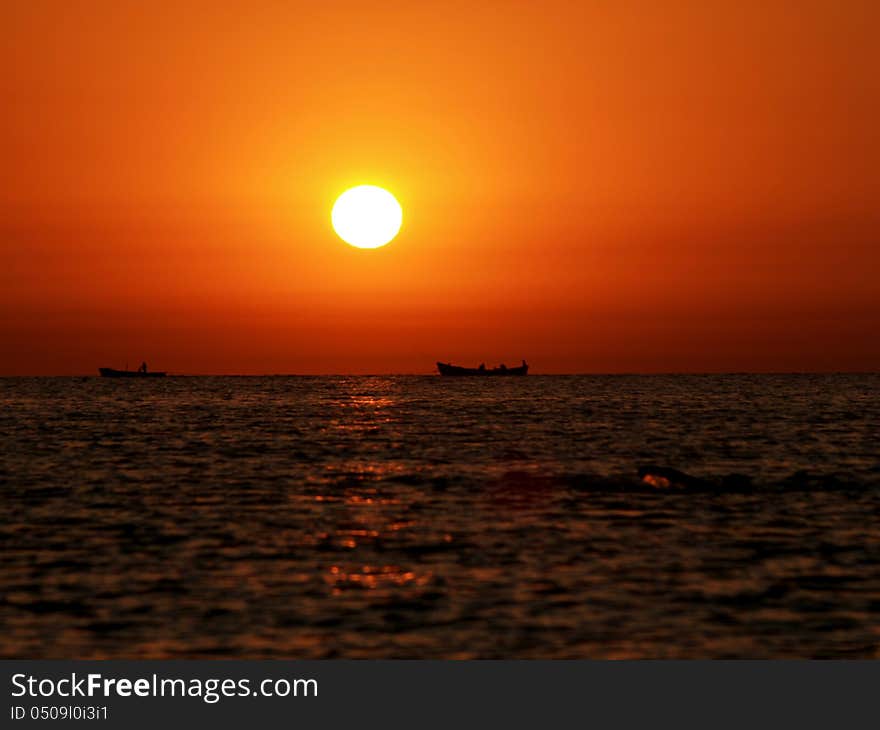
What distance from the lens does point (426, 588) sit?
27641 mm

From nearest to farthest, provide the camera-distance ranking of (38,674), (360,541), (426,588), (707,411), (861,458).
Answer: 1. (38,674)
2. (426,588)
3. (360,541)
4. (861,458)
5. (707,411)

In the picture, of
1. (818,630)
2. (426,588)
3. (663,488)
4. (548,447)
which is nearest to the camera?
(818,630)

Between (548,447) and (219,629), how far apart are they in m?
53.4

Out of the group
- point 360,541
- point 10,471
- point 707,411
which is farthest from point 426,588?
point 707,411

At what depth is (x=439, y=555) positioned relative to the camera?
32094mm

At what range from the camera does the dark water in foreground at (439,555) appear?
23.2 metres

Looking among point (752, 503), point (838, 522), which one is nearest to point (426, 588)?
point (838, 522)

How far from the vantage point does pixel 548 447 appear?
250ft

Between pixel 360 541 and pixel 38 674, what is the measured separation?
15.6 m

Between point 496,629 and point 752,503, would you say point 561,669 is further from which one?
point 752,503

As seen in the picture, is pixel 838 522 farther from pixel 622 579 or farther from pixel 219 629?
pixel 219 629

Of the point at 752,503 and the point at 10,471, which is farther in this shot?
the point at 10,471

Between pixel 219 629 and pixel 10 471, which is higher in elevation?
pixel 10 471

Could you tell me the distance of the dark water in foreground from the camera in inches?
915
